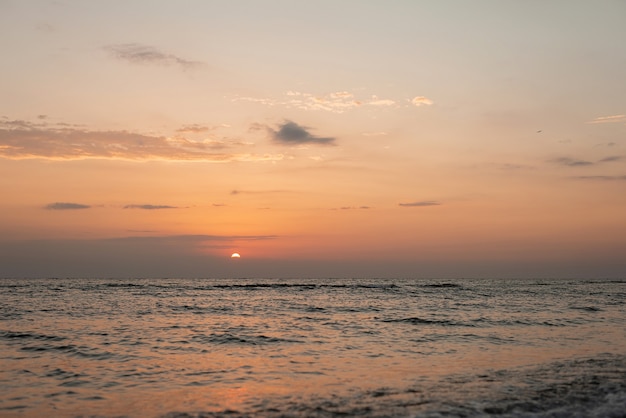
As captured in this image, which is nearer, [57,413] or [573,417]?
[573,417]

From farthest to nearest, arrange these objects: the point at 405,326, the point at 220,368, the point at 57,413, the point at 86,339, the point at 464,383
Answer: the point at 405,326, the point at 86,339, the point at 220,368, the point at 464,383, the point at 57,413

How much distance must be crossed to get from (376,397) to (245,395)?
3379 millimetres

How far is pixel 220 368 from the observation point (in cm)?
1609

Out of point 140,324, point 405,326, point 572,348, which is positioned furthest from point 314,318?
point 572,348

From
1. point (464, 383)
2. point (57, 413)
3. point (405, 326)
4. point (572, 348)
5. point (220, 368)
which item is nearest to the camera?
point (57, 413)

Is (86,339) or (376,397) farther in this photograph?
(86,339)

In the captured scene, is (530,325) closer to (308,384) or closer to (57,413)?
(308,384)

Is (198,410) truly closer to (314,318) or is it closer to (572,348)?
(572,348)

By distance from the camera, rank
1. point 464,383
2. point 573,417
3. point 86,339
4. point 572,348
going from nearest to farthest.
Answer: point 573,417, point 464,383, point 572,348, point 86,339

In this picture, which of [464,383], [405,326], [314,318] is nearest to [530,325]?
[405,326]

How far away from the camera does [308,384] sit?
13.7 meters

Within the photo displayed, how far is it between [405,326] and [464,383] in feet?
47.0

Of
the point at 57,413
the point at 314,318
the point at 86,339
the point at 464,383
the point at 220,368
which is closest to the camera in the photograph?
the point at 57,413

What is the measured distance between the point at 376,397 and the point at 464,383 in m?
3.13
